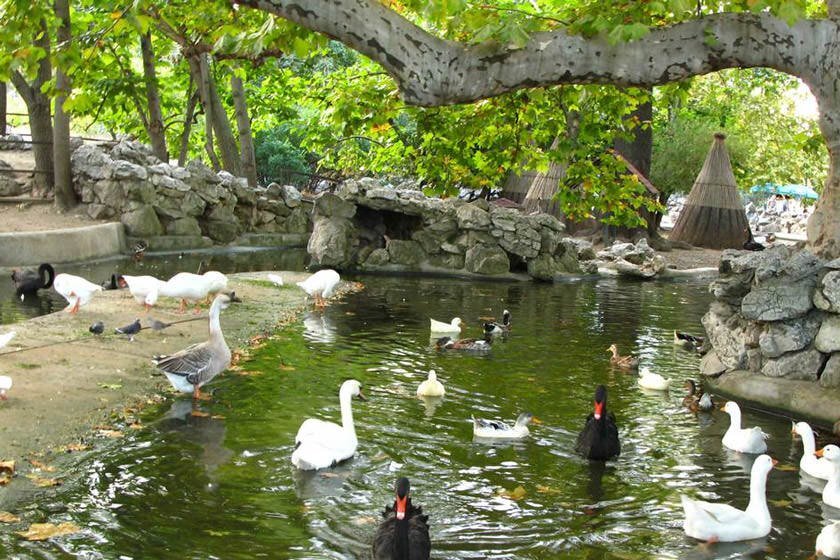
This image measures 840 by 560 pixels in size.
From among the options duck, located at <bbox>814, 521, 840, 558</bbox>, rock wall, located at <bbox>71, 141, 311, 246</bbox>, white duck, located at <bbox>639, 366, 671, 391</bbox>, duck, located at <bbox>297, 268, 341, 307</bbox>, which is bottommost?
duck, located at <bbox>814, 521, 840, 558</bbox>

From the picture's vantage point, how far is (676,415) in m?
12.1

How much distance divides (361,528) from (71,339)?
6.59m

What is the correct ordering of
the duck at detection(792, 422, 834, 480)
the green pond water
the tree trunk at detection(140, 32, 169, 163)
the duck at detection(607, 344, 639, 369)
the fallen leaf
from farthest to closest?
the tree trunk at detection(140, 32, 169, 163), the duck at detection(607, 344, 639, 369), the duck at detection(792, 422, 834, 480), the green pond water, the fallen leaf

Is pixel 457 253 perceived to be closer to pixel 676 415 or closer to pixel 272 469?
pixel 676 415

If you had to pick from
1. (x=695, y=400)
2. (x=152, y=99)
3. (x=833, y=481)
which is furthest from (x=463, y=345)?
(x=152, y=99)

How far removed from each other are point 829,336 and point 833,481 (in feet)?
12.1

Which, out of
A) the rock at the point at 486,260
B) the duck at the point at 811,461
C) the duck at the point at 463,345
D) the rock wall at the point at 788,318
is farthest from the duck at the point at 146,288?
the rock at the point at 486,260

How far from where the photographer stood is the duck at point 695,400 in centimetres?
1231

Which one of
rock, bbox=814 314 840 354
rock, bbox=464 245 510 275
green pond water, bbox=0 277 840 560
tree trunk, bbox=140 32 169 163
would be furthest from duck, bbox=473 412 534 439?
tree trunk, bbox=140 32 169 163

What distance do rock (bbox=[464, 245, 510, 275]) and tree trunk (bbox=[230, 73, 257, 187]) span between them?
9.40 m

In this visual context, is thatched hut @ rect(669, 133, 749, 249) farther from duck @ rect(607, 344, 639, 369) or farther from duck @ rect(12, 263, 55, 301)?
duck @ rect(12, 263, 55, 301)

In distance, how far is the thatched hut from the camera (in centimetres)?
3547

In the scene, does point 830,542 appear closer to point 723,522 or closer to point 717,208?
point 723,522

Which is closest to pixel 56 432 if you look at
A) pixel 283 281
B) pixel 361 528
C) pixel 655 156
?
pixel 361 528
